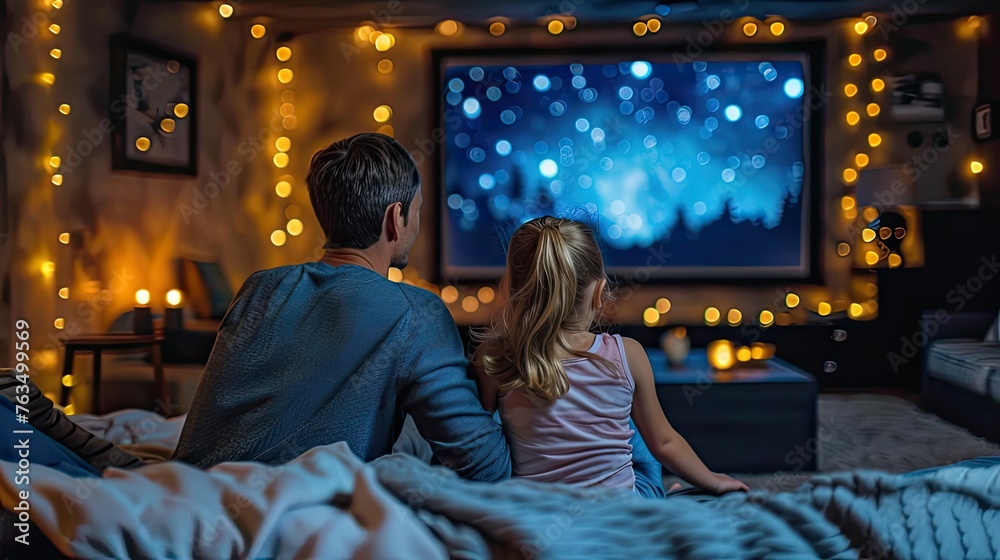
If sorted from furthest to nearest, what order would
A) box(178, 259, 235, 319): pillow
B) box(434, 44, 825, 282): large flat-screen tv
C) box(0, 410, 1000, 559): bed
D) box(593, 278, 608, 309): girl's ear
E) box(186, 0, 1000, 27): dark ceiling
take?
1. box(434, 44, 825, 282): large flat-screen tv
2. box(186, 0, 1000, 27): dark ceiling
3. box(178, 259, 235, 319): pillow
4. box(593, 278, 608, 309): girl's ear
5. box(0, 410, 1000, 559): bed

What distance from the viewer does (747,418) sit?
2525 millimetres

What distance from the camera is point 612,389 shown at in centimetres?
126

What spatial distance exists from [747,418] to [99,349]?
255 centimetres

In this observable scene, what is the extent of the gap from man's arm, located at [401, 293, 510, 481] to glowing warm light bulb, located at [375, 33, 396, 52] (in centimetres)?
369

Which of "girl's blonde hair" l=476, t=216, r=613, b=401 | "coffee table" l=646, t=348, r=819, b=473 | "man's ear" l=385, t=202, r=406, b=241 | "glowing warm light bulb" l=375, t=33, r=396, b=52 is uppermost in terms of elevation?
"glowing warm light bulb" l=375, t=33, r=396, b=52

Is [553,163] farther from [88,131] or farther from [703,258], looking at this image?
[88,131]

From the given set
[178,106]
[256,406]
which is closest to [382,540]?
[256,406]

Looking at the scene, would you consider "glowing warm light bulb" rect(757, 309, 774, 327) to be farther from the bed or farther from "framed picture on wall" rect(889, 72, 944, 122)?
the bed

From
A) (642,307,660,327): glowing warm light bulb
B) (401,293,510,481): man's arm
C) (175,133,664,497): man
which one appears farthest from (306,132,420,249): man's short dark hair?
(642,307,660,327): glowing warm light bulb

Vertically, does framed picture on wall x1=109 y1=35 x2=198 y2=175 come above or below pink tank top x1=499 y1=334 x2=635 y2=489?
above

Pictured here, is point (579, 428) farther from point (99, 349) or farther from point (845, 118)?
point (845, 118)

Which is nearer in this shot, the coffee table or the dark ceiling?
the coffee table

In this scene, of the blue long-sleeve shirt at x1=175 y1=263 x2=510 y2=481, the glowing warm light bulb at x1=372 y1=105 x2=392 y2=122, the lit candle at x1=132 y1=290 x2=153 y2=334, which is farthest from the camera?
the glowing warm light bulb at x1=372 y1=105 x2=392 y2=122

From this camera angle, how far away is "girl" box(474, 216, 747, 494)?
124 cm
